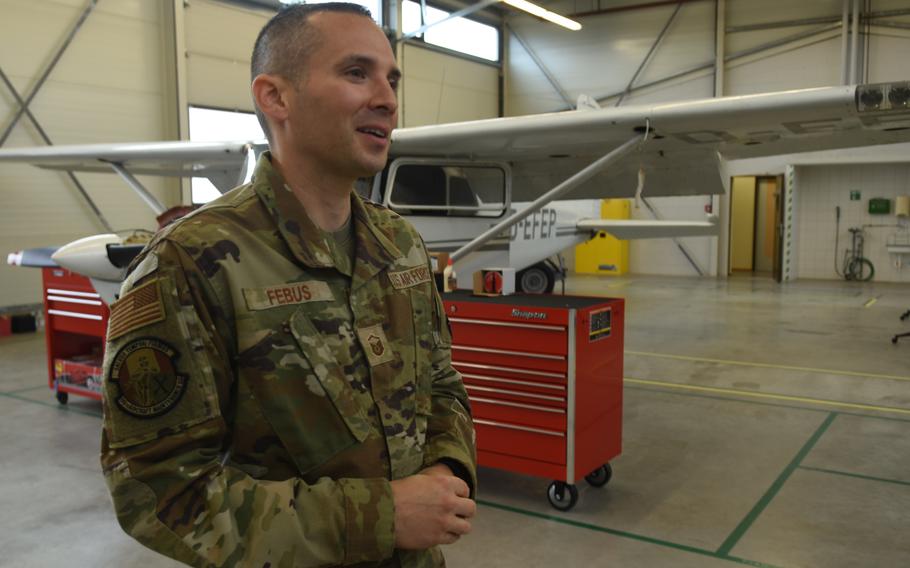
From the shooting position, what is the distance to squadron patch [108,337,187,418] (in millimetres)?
990

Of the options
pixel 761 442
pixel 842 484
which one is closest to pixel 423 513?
pixel 842 484

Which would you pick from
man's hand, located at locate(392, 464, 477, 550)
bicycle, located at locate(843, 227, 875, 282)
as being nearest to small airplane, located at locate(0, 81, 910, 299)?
man's hand, located at locate(392, 464, 477, 550)

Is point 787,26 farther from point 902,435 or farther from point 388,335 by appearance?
point 388,335

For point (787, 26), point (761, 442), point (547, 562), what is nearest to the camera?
point (547, 562)

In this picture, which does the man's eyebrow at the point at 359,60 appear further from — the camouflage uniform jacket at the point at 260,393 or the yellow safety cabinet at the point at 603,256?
the yellow safety cabinet at the point at 603,256

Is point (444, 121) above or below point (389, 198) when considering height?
above

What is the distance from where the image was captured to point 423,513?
1.14 m

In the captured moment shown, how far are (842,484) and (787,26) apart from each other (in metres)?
16.4

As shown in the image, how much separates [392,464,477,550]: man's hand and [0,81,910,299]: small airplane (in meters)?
4.69

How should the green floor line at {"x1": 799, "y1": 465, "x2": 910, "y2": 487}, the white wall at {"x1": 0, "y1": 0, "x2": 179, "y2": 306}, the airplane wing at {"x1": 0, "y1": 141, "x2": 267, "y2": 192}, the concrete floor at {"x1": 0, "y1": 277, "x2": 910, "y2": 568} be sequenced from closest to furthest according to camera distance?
the concrete floor at {"x1": 0, "y1": 277, "x2": 910, "y2": 568}
the green floor line at {"x1": 799, "y1": 465, "x2": 910, "y2": 487}
the airplane wing at {"x1": 0, "y1": 141, "x2": 267, "y2": 192}
the white wall at {"x1": 0, "y1": 0, "x2": 179, "y2": 306}

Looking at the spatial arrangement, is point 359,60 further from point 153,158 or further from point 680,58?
point 680,58

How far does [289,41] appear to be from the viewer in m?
1.20

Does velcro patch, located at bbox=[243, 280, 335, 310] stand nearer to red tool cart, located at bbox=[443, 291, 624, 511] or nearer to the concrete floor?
the concrete floor

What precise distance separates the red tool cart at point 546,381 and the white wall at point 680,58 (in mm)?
15132
